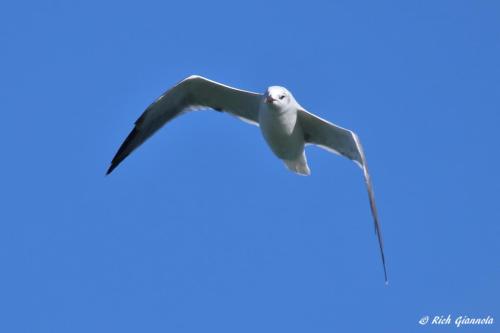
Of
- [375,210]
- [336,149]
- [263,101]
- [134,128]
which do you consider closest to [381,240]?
[375,210]

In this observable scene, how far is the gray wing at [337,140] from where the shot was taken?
1058 centimetres

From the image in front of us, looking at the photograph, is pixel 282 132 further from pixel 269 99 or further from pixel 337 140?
pixel 337 140

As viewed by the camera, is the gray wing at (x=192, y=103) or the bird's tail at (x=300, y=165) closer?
the bird's tail at (x=300, y=165)

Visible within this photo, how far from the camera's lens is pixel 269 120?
1062 cm

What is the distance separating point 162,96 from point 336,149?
8.30 ft

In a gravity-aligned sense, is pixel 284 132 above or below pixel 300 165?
above

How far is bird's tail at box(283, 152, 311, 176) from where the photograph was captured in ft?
37.2

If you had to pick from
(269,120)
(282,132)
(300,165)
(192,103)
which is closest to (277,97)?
(269,120)

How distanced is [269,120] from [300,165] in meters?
1.06

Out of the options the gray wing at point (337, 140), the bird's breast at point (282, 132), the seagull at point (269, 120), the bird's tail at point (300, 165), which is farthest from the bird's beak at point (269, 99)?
the bird's tail at point (300, 165)

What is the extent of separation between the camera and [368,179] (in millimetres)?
10594

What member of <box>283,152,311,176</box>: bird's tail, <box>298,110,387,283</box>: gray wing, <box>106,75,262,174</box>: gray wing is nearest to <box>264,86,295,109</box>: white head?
<box>298,110,387,283</box>: gray wing

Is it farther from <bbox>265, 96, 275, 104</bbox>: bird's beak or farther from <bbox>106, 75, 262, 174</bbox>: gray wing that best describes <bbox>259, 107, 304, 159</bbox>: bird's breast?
<bbox>106, 75, 262, 174</bbox>: gray wing

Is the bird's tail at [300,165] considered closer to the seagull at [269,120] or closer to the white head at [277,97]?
the seagull at [269,120]
